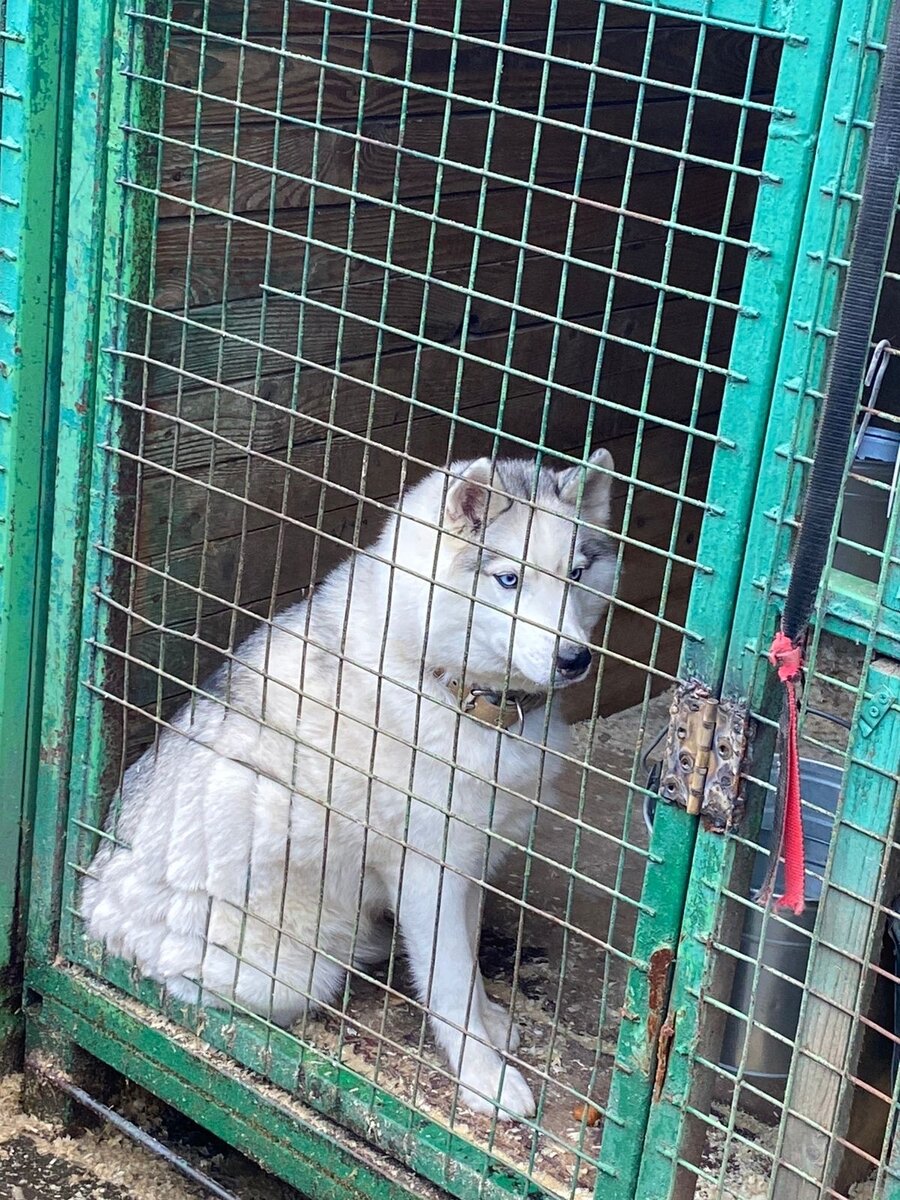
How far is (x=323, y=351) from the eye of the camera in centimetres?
345

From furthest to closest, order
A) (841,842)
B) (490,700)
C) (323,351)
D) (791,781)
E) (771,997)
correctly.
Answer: (323,351), (490,700), (771,997), (841,842), (791,781)

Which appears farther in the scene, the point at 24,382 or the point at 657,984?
the point at 24,382

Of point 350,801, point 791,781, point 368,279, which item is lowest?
point 350,801

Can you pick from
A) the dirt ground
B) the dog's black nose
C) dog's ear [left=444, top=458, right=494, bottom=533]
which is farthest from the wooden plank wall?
the dirt ground

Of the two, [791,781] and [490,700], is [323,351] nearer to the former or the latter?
[490,700]

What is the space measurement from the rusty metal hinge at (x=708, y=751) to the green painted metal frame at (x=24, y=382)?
1488 mm

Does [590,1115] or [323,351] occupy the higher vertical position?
[323,351]

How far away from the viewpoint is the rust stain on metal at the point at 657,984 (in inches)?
86.5

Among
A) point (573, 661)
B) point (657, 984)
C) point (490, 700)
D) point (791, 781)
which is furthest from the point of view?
point (490, 700)

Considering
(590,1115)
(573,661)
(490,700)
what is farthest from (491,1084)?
(573,661)

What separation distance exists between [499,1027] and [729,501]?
1581 millimetres

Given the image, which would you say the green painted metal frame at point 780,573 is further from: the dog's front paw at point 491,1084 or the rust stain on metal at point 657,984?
the dog's front paw at point 491,1084

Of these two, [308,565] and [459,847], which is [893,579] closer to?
[459,847]

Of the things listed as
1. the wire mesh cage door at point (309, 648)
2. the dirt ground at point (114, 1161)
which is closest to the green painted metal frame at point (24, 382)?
the wire mesh cage door at point (309, 648)
